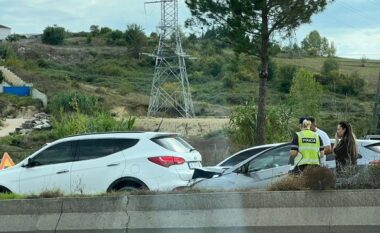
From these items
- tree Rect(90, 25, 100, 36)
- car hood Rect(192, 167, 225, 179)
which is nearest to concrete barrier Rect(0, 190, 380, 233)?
car hood Rect(192, 167, 225, 179)

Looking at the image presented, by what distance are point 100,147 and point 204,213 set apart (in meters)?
4.59

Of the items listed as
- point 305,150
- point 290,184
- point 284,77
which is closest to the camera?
point 290,184

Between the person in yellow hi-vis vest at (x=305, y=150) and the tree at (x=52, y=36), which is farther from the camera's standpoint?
the tree at (x=52, y=36)

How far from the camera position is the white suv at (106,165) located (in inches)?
482

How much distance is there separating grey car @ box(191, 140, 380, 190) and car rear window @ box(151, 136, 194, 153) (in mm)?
1018

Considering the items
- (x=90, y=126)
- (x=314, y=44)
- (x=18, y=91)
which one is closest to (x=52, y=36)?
(x=314, y=44)

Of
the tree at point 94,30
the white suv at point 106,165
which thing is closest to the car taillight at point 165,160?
the white suv at point 106,165

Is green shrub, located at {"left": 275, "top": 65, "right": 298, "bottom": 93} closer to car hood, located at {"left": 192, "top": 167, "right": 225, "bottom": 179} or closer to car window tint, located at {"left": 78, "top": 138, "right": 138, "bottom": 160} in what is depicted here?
car hood, located at {"left": 192, "top": 167, "right": 225, "bottom": 179}

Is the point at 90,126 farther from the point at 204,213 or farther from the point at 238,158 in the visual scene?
the point at 204,213

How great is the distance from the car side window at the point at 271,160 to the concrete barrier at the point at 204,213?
2881 millimetres

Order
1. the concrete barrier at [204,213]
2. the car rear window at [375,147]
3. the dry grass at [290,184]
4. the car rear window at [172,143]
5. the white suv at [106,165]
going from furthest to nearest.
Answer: the car rear window at [172,143] < the white suv at [106,165] < the car rear window at [375,147] < the dry grass at [290,184] < the concrete barrier at [204,213]

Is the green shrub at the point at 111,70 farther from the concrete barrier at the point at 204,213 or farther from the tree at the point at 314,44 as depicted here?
the concrete barrier at the point at 204,213

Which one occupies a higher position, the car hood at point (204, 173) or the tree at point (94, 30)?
the tree at point (94, 30)

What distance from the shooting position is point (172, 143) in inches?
512
